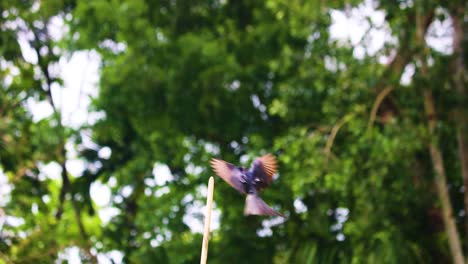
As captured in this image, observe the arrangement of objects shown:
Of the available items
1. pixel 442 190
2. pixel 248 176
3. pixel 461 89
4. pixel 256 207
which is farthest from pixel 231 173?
pixel 461 89

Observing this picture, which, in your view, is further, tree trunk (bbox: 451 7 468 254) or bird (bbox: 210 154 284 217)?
tree trunk (bbox: 451 7 468 254)

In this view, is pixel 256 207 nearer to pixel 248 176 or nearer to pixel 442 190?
pixel 248 176

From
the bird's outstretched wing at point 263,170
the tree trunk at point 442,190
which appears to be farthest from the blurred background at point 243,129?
the bird's outstretched wing at point 263,170

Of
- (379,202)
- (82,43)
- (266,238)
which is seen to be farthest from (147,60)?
(379,202)

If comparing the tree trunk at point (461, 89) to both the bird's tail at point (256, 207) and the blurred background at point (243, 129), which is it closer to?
the blurred background at point (243, 129)

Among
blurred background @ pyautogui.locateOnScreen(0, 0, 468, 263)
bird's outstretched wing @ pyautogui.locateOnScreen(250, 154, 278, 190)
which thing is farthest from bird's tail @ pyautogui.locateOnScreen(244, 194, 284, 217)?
blurred background @ pyautogui.locateOnScreen(0, 0, 468, 263)

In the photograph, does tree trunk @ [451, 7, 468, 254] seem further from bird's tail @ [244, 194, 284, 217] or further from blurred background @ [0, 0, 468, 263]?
bird's tail @ [244, 194, 284, 217]
